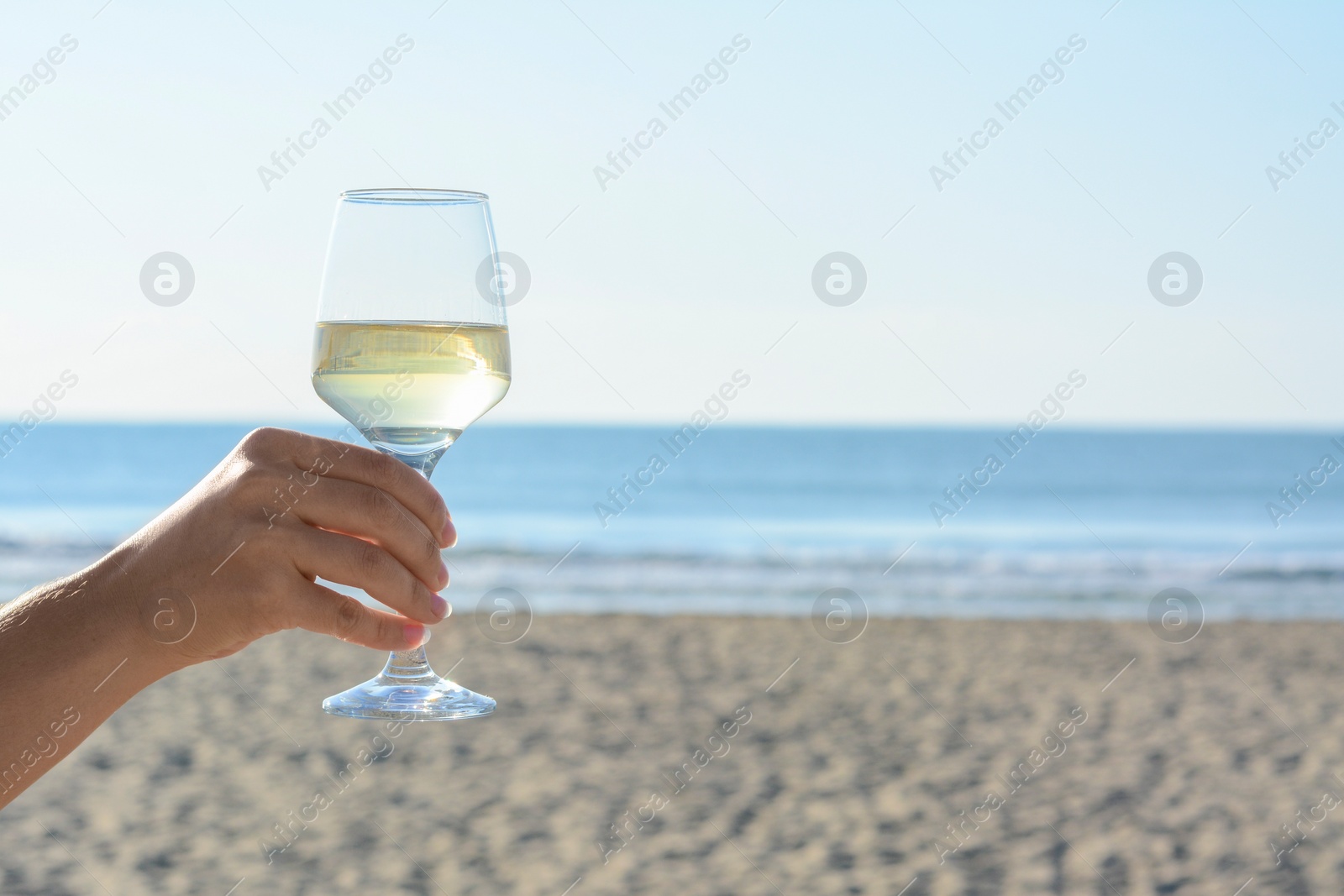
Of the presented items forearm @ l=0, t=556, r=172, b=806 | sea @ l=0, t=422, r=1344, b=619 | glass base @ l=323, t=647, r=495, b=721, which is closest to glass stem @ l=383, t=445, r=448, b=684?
glass base @ l=323, t=647, r=495, b=721

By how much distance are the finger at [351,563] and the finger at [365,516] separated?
1 cm

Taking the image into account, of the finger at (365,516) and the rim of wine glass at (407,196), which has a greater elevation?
the rim of wine glass at (407,196)

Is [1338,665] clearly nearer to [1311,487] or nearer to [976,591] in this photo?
[976,591]

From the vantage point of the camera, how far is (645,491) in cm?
3086

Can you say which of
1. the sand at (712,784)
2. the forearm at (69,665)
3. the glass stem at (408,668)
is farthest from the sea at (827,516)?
the forearm at (69,665)

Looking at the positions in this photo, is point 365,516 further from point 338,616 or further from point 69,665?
point 69,665

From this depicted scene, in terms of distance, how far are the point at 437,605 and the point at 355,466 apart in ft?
0.58

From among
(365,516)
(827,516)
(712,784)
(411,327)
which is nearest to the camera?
(365,516)

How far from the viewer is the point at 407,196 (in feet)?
4.53

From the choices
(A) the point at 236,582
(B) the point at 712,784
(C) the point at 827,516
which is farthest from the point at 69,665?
(C) the point at 827,516

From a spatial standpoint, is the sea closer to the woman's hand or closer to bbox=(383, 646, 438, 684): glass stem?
bbox=(383, 646, 438, 684): glass stem

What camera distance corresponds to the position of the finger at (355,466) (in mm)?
1212

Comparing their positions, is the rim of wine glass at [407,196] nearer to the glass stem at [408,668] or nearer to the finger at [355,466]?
the finger at [355,466]

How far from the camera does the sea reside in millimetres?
15195
